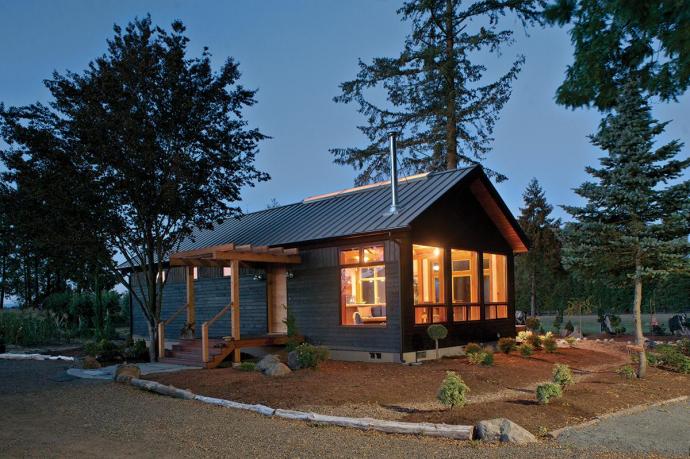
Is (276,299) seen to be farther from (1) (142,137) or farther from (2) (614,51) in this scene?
(2) (614,51)

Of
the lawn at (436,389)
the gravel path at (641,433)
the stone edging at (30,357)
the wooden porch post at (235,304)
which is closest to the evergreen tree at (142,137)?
the wooden porch post at (235,304)

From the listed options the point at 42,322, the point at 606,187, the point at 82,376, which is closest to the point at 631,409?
the point at 606,187

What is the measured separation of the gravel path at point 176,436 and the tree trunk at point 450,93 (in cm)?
1705

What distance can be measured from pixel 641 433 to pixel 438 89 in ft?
59.9

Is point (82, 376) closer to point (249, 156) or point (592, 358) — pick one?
point (249, 156)

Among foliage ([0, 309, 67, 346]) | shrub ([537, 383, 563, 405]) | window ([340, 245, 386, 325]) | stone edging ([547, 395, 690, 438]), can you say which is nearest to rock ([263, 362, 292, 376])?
window ([340, 245, 386, 325])

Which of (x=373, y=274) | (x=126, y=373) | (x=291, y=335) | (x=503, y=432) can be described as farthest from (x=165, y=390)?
(x=373, y=274)

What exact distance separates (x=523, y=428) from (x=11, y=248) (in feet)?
115

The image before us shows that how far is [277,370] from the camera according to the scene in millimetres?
11398

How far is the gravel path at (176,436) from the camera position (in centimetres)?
593

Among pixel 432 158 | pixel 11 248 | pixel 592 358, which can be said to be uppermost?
pixel 432 158

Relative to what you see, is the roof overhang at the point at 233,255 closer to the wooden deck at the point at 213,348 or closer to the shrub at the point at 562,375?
the wooden deck at the point at 213,348

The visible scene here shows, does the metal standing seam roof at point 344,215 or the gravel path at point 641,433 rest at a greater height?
the metal standing seam roof at point 344,215

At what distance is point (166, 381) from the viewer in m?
11.3
